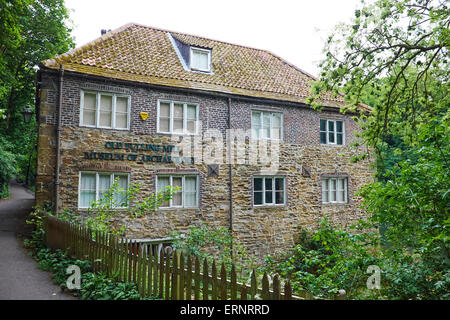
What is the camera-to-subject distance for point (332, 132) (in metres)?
17.1

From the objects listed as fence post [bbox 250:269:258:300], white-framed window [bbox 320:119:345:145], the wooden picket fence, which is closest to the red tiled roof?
white-framed window [bbox 320:119:345:145]

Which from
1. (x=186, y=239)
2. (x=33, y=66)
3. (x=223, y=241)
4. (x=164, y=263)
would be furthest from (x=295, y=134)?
(x=33, y=66)

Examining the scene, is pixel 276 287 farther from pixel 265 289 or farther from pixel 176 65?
pixel 176 65

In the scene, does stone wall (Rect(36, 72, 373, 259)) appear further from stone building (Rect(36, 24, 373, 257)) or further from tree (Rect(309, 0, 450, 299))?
tree (Rect(309, 0, 450, 299))

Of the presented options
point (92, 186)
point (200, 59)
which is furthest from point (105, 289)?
point (200, 59)

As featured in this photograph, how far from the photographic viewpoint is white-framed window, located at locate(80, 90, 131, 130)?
39.0 ft

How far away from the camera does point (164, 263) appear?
5496mm

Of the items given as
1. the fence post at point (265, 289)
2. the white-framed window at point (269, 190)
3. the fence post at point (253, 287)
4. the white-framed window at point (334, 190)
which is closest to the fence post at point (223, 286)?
the fence post at point (253, 287)

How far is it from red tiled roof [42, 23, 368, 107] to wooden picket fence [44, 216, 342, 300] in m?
6.57

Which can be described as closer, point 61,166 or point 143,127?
point 61,166
